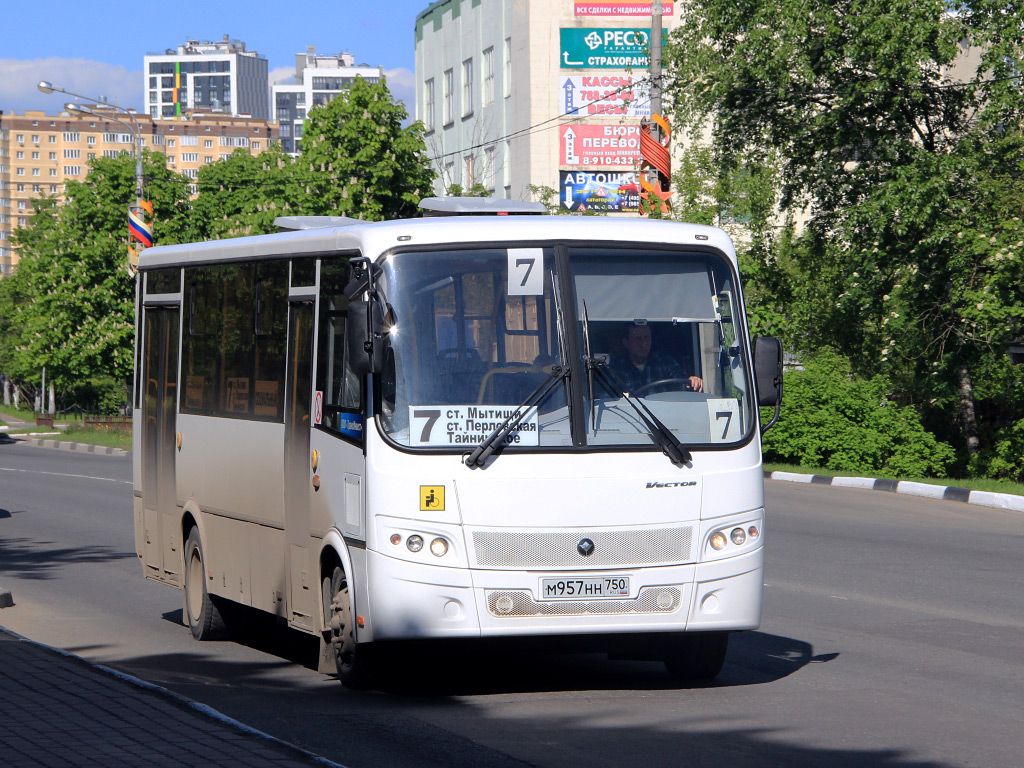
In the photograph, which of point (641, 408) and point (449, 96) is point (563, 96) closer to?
point (449, 96)

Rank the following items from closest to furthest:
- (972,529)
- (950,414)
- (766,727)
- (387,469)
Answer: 1. (766,727)
2. (387,469)
3. (972,529)
4. (950,414)

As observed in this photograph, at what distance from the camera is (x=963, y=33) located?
988 inches

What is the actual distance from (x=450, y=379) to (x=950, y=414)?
80.6 ft

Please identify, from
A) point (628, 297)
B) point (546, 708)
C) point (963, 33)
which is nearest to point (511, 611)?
point (546, 708)

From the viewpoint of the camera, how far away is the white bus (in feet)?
25.3

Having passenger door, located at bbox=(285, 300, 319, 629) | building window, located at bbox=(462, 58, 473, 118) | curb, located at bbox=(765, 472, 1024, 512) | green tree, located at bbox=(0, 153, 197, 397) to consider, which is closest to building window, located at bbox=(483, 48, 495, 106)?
building window, located at bbox=(462, 58, 473, 118)

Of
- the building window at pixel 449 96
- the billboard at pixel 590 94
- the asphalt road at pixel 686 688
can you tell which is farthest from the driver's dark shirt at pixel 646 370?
the building window at pixel 449 96

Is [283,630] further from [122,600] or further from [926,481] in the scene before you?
[926,481]

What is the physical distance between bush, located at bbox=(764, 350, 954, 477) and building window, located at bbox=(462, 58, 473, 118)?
31117 mm

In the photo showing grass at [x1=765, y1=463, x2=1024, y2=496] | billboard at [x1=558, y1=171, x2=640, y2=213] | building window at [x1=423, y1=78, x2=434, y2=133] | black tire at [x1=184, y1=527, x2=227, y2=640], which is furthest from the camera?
building window at [x1=423, y1=78, x2=434, y2=133]

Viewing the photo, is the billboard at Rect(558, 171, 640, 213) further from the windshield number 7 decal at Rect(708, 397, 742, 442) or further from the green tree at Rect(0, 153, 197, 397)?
the windshield number 7 decal at Rect(708, 397, 742, 442)

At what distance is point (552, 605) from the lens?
7.73m

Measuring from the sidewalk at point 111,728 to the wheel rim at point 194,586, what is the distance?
2278 mm

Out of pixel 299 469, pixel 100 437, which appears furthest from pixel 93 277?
pixel 299 469
